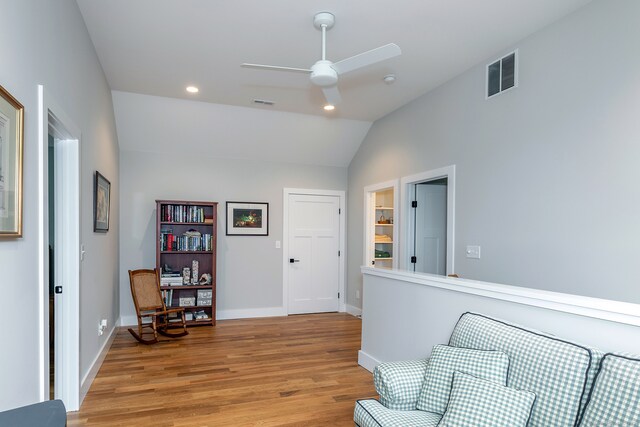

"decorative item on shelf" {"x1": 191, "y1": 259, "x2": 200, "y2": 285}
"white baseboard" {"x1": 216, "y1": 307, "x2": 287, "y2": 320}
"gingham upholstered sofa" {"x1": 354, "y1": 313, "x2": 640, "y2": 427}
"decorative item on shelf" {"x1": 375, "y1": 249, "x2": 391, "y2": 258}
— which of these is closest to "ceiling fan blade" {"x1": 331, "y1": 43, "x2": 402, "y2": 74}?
"gingham upholstered sofa" {"x1": 354, "y1": 313, "x2": 640, "y2": 427}

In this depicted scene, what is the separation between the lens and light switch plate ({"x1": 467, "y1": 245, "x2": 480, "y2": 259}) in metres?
→ 3.78

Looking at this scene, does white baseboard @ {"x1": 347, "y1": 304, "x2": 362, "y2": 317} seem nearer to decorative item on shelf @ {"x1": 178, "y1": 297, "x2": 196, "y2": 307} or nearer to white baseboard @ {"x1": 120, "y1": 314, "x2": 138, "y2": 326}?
decorative item on shelf @ {"x1": 178, "y1": 297, "x2": 196, "y2": 307}

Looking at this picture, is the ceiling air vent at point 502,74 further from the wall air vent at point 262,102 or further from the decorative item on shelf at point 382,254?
the decorative item on shelf at point 382,254

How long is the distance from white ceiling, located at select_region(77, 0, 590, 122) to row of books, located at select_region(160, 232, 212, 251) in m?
2.00

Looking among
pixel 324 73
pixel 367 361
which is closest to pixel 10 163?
pixel 324 73

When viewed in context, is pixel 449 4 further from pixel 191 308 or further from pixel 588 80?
pixel 191 308

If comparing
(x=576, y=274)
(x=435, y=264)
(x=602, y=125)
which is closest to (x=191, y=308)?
(x=435, y=264)

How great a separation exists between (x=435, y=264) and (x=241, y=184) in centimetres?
305

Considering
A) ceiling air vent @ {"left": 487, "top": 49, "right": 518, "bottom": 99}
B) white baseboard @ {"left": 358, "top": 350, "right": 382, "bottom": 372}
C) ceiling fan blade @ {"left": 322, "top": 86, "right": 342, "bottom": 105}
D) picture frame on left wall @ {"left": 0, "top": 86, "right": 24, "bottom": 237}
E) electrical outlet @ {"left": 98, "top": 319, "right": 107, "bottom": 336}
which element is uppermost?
ceiling air vent @ {"left": 487, "top": 49, "right": 518, "bottom": 99}

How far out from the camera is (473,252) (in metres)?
3.83

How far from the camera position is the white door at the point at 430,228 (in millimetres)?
4969

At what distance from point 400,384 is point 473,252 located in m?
2.09

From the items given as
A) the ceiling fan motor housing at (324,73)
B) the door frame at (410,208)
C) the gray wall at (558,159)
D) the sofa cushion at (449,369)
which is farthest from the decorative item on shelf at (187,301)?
the sofa cushion at (449,369)

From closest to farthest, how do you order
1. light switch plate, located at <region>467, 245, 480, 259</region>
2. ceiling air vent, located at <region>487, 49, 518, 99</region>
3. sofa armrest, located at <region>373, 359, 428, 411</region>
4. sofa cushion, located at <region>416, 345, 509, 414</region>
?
sofa cushion, located at <region>416, 345, 509, 414</region>
sofa armrest, located at <region>373, 359, 428, 411</region>
ceiling air vent, located at <region>487, 49, 518, 99</region>
light switch plate, located at <region>467, 245, 480, 259</region>
